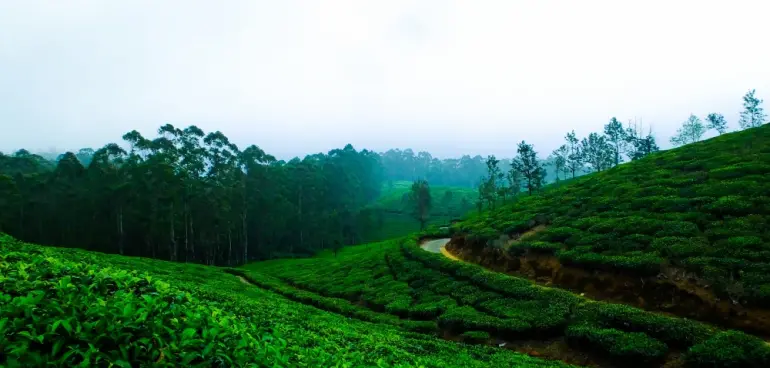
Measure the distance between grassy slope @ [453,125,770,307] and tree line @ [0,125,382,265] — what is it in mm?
40346

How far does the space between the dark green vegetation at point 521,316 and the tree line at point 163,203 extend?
30552 millimetres

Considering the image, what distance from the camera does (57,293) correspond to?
5.41 m

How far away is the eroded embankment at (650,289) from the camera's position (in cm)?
1745

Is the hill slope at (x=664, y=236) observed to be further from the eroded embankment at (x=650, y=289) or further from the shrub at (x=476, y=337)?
the shrub at (x=476, y=337)

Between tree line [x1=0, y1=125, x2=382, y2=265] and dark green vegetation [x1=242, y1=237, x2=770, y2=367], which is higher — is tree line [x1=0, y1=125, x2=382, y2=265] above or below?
above

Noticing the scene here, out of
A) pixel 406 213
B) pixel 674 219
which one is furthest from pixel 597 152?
pixel 674 219

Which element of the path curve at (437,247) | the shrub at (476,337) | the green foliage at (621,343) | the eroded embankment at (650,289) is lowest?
the shrub at (476,337)

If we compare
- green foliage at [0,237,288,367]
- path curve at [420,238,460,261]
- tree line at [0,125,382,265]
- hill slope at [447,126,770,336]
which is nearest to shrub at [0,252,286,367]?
green foliage at [0,237,288,367]

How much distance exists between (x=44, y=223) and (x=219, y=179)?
23.5m

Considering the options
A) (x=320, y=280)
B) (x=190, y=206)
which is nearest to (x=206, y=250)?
(x=190, y=206)

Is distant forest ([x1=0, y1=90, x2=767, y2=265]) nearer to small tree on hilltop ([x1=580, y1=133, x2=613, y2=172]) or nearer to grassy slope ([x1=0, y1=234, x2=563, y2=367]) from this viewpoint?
small tree on hilltop ([x1=580, y1=133, x2=613, y2=172])

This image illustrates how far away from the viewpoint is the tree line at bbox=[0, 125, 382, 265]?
55906mm

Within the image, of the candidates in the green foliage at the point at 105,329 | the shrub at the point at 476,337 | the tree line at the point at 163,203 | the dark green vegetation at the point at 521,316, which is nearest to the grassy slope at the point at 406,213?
the tree line at the point at 163,203

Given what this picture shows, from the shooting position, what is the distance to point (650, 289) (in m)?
20.7
